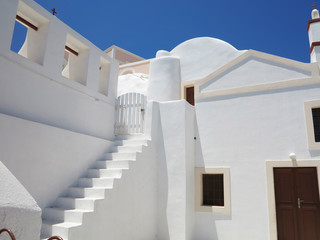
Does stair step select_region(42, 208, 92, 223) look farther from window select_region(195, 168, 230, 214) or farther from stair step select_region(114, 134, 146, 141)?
window select_region(195, 168, 230, 214)

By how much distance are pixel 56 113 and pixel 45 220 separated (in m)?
2.65

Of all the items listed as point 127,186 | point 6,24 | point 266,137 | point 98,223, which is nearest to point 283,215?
point 266,137

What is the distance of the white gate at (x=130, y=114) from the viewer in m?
8.91

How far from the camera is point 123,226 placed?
21.2ft

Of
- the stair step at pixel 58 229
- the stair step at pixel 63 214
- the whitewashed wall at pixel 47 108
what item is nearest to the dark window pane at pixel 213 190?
the whitewashed wall at pixel 47 108

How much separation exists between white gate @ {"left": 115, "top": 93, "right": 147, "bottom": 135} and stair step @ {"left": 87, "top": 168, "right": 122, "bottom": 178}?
2132 mm

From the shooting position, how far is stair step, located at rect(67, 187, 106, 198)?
6079mm

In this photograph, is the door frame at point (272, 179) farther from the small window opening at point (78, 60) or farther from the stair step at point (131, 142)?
the small window opening at point (78, 60)

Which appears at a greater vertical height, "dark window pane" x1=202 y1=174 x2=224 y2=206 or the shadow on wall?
"dark window pane" x1=202 y1=174 x2=224 y2=206

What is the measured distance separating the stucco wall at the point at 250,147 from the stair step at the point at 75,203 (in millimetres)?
3933

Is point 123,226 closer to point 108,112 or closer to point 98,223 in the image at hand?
point 98,223

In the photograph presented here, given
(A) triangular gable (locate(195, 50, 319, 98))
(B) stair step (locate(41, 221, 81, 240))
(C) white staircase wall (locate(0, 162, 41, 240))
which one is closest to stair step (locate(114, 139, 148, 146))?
(A) triangular gable (locate(195, 50, 319, 98))

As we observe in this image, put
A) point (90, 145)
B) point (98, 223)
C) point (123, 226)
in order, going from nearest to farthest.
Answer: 1. point (98, 223)
2. point (123, 226)
3. point (90, 145)

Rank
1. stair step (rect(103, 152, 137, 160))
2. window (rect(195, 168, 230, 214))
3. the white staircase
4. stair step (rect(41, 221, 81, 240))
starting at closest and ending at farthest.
A: stair step (rect(41, 221, 81, 240)) < the white staircase < stair step (rect(103, 152, 137, 160)) < window (rect(195, 168, 230, 214))
